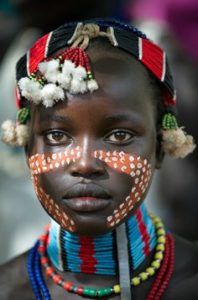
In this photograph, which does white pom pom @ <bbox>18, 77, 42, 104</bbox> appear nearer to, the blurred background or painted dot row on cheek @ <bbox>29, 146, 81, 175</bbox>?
painted dot row on cheek @ <bbox>29, 146, 81, 175</bbox>

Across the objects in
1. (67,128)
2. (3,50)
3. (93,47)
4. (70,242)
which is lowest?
(70,242)

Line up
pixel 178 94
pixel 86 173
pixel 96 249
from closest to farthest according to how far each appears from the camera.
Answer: pixel 86 173 → pixel 96 249 → pixel 178 94

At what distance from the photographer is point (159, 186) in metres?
4.41

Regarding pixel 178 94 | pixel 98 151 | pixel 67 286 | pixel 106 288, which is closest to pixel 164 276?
pixel 106 288

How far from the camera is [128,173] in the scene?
268 cm

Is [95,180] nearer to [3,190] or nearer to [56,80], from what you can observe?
[56,80]

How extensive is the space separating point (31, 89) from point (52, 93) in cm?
9

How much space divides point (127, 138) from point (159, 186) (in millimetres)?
1735

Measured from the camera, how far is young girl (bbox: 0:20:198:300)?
2633mm

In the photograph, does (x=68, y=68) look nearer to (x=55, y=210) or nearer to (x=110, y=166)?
(x=110, y=166)

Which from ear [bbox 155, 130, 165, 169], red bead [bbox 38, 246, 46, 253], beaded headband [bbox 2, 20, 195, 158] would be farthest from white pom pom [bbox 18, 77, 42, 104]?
red bead [bbox 38, 246, 46, 253]

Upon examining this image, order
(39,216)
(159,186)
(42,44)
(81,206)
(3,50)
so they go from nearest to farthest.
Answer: (81,206) < (42,44) < (39,216) < (159,186) < (3,50)

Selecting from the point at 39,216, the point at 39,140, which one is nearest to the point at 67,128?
the point at 39,140

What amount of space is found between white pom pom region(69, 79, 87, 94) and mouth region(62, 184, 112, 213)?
0.90 ft
